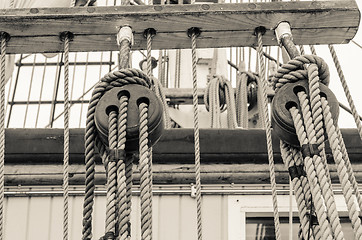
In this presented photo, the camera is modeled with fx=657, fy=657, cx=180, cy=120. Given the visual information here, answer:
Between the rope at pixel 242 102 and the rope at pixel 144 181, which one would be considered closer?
the rope at pixel 144 181

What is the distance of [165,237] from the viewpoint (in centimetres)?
335

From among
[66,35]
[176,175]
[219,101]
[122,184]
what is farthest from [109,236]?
[219,101]

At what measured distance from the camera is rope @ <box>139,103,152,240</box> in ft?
6.20

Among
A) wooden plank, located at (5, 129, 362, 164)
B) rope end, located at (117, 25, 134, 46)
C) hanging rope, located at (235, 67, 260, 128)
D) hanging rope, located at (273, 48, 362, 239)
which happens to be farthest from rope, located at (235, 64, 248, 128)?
hanging rope, located at (273, 48, 362, 239)

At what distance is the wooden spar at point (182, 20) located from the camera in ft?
7.54

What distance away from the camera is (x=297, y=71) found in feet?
6.79

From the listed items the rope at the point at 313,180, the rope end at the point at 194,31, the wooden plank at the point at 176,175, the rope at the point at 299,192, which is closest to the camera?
the rope at the point at 313,180

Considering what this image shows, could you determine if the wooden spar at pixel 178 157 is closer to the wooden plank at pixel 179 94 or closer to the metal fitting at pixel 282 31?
the wooden plank at pixel 179 94

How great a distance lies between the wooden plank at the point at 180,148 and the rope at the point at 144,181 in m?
1.53

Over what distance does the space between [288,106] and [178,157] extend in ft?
5.13

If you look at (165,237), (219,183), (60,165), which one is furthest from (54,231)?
(219,183)

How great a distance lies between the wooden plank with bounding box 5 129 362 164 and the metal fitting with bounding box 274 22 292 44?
1.27m

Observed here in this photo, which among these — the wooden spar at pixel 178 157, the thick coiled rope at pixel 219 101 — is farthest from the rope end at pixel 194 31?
the thick coiled rope at pixel 219 101

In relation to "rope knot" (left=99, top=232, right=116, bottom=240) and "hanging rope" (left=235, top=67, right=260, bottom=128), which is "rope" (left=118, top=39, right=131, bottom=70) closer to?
"rope knot" (left=99, top=232, right=116, bottom=240)
